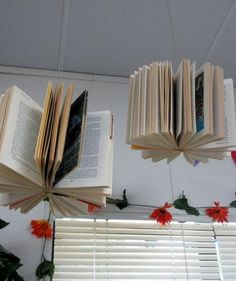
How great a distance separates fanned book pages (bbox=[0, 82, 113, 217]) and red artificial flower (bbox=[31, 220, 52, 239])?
0.83 m

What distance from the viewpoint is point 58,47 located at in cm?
207

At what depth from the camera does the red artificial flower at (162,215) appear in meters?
1.87

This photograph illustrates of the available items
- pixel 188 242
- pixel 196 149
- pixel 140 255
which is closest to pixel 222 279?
pixel 188 242

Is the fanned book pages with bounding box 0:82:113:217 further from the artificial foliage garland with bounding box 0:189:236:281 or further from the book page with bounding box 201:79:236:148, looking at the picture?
the artificial foliage garland with bounding box 0:189:236:281

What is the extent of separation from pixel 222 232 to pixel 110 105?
1.10 meters

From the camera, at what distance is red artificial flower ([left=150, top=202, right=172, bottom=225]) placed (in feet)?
6.15

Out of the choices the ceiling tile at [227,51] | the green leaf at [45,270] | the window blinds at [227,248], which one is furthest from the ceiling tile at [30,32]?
the window blinds at [227,248]

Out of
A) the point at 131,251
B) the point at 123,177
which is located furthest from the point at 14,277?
the point at 123,177

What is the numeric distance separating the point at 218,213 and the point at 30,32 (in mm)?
1556

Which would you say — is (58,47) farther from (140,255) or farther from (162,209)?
(140,255)

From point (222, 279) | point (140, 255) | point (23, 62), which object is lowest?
point (222, 279)

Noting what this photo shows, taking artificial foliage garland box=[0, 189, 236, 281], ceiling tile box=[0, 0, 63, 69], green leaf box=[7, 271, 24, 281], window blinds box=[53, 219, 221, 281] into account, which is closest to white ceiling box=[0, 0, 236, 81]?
ceiling tile box=[0, 0, 63, 69]

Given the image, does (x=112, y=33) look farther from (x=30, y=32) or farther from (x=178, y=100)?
(x=178, y=100)

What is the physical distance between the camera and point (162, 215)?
188cm
